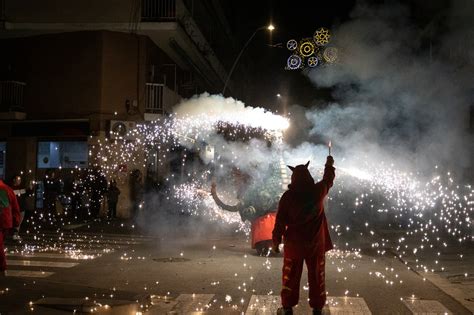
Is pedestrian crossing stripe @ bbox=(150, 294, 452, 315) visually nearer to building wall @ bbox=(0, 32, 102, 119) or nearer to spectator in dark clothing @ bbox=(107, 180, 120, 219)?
spectator in dark clothing @ bbox=(107, 180, 120, 219)

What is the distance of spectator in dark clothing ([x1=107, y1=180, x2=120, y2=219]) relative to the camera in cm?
2130

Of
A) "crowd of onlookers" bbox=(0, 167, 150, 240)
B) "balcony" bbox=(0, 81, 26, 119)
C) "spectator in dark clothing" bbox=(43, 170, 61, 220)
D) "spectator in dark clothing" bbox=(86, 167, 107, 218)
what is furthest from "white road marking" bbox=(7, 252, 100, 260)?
"balcony" bbox=(0, 81, 26, 119)

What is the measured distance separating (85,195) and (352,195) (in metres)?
10.6

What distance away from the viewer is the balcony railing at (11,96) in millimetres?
23641

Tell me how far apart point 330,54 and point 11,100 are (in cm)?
1456

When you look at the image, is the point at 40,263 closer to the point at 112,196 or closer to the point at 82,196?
the point at 112,196

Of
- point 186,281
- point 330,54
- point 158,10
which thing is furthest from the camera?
point 158,10

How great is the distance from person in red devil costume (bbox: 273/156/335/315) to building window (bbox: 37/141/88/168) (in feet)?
59.4

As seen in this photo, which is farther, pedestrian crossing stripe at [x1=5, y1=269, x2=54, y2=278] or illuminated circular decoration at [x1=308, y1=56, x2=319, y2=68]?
illuminated circular decoration at [x1=308, y1=56, x2=319, y2=68]

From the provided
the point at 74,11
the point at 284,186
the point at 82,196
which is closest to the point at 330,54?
the point at 284,186

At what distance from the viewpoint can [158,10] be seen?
75.8 feet

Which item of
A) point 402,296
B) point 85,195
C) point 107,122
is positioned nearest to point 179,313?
point 402,296

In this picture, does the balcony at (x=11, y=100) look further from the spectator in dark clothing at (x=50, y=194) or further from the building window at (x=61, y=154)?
the spectator in dark clothing at (x=50, y=194)

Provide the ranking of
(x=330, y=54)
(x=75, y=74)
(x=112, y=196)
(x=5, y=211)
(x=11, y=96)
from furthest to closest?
(x=11, y=96) < (x=75, y=74) < (x=112, y=196) < (x=330, y=54) < (x=5, y=211)
